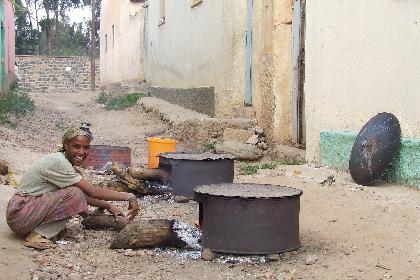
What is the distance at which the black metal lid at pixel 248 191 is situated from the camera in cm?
434

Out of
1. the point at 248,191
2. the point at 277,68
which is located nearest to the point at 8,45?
Answer: the point at 277,68

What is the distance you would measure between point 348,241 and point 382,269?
644mm

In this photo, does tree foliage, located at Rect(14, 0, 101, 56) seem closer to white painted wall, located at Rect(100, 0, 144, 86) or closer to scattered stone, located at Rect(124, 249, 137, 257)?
white painted wall, located at Rect(100, 0, 144, 86)

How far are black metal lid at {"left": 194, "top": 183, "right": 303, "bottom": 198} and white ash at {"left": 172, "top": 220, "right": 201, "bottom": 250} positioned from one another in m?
0.34

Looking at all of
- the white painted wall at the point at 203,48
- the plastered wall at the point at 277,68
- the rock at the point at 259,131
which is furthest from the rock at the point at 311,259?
the white painted wall at the point at 203,48

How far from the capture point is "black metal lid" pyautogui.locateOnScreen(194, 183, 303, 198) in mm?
4340

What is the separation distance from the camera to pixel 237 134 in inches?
367

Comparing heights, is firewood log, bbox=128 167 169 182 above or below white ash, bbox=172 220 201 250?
above

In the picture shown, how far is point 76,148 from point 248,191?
1361mm

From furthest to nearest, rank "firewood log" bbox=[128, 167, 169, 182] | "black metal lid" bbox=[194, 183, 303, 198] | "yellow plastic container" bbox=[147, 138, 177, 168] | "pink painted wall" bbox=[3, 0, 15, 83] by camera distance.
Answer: "pink painted wall" bbox=[3, 0, 15, 83]
"yellow plastic container" bbox=[147, 138, 177, 168]
"firewood log" bbox=[128, 167, 169, 182]
"black metal lid" bbox=[194, 183, 303, 198]

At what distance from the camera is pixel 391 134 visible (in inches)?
236

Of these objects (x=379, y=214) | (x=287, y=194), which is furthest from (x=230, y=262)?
(x=379, y=214)

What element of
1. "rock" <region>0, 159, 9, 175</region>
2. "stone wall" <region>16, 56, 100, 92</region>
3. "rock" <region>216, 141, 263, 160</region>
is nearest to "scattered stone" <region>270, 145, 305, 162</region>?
"rock" <region>216, 141, 263, 160</region>

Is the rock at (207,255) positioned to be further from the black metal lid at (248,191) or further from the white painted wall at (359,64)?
the white painted wall at (359,64)
